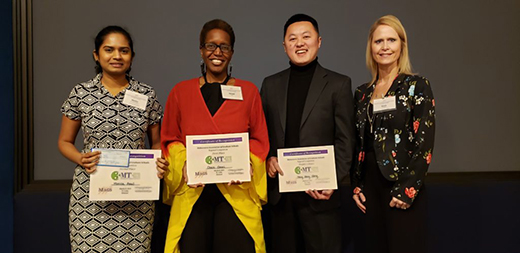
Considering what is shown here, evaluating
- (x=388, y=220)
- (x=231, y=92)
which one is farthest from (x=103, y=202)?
(x=388, y=220)

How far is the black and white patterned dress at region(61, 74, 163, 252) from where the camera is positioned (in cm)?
198

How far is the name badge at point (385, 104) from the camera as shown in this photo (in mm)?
1981

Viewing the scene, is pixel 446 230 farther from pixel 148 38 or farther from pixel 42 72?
pixel 42 72

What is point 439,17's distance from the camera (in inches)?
124

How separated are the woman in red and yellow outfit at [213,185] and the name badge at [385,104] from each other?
24.7 inches

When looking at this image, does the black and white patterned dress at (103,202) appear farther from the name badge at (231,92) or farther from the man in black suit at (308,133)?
the man in black suit at (308,133)

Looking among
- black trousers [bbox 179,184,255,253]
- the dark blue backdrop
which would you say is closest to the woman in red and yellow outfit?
black trousers [bbox 179,184,255,253]

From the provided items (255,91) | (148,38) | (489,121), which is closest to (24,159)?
(148,38)

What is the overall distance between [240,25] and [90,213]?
1761mm

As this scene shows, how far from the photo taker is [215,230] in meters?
1.96

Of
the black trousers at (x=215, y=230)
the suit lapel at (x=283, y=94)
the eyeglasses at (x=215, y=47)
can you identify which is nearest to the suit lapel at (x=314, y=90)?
the suit lapel at (x=283, y=94)

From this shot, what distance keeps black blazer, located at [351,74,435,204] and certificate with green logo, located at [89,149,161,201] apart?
47.6 inches

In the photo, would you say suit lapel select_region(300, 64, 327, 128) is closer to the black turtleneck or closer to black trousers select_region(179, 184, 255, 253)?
the black turtleneck

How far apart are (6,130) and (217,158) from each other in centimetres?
179
